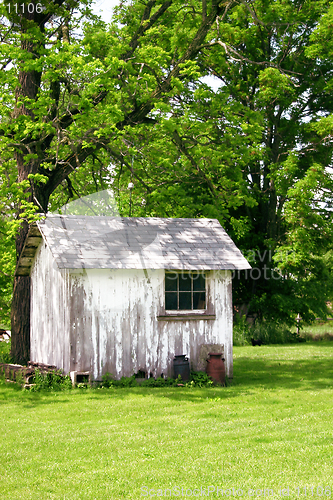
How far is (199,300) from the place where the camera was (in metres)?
13.5

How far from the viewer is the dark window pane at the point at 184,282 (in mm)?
13422

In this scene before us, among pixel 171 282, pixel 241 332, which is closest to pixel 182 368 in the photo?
pixel 171 282

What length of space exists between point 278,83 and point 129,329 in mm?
12156

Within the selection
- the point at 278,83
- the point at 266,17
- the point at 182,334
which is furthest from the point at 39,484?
the point at 266,17

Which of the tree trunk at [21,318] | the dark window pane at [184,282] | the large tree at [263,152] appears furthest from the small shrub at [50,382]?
the large tree at [263,152]

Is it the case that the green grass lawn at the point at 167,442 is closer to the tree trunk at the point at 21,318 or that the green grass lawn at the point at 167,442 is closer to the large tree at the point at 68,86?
the tree trunk at the point at 21,318

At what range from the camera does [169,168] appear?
A: 1805 centimetres

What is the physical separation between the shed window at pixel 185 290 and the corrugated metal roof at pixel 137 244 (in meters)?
0.49

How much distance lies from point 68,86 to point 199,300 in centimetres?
815

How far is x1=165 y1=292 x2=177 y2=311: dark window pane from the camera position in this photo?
43.5 feet

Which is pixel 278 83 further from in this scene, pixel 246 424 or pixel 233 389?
pixel 246 424

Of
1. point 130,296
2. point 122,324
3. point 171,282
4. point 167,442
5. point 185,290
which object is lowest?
point 167,442

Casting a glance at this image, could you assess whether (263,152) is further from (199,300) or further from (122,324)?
(122,324)

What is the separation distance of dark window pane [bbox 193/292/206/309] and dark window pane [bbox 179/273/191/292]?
0.78ft
